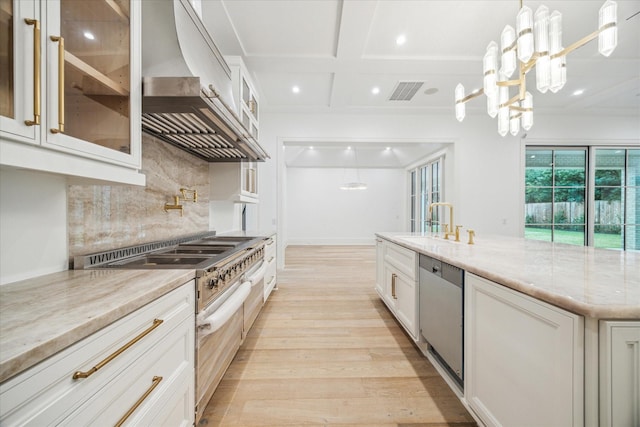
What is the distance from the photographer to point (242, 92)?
2797 millimetres

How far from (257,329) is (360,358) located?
1035mm

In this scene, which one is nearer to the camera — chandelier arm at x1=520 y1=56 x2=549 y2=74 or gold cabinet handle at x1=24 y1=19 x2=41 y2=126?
gold cabinet handle at x1=24 y1=19 x2=41 y2=126

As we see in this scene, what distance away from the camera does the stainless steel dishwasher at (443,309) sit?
1.44 metres

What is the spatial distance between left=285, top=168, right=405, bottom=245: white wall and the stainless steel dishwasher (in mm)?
6658

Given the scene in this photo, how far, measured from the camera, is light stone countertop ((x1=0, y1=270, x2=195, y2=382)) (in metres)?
0.53

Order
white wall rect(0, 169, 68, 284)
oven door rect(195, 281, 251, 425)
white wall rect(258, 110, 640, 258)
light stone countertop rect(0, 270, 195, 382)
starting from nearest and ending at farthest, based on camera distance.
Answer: light stone countertop rect(0, 270, 195, 382)
white wall rect(0, 169, 68, 284)
oven door rect(195, 281, 251, 425)
white wall rect(258, 110, 640, 258)

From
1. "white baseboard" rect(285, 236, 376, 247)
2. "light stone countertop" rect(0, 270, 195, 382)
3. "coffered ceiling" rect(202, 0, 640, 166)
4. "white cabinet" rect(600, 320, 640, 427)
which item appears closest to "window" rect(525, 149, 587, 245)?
"coffered ceiling" rect(202, 0, 640, 166)

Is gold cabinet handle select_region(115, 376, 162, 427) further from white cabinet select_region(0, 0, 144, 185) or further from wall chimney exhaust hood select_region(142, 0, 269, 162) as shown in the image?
wall chimney exhaust hood select_region(142, 0, 269, 162)

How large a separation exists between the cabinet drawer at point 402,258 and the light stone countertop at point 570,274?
319 millimetres

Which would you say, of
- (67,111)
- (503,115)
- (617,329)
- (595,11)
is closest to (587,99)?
(595,11)

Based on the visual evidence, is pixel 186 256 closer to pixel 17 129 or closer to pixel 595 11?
pixel 17 129

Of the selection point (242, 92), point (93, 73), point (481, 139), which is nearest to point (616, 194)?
point (481, 139)

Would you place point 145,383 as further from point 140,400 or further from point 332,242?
point 332,242

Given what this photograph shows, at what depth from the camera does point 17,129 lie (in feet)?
2.28
